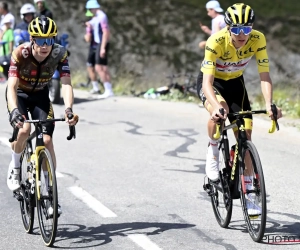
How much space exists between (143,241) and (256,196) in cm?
106

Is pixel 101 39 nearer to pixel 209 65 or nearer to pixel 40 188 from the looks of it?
pixel 209 65

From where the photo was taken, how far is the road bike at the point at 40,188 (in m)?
7.10

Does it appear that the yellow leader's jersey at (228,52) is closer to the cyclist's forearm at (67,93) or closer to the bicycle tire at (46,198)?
the cyclist's forearm at (67,93)

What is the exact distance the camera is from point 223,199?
788 centimetres

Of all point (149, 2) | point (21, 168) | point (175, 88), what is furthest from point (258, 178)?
point (149, 2)

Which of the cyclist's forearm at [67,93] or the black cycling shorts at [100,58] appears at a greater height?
the cyclist's forearm at [67,93]

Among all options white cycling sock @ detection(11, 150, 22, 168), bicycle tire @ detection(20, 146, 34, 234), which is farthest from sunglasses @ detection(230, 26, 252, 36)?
white cycling sock @ detection(11, 150, 22, 168)

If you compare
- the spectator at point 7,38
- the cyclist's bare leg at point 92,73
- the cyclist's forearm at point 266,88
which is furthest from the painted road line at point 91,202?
the spectator at point 7,38

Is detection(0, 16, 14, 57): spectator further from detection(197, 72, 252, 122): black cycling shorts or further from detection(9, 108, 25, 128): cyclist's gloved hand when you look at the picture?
detection(9, 108, 25, 128): cyclist's gloved hand

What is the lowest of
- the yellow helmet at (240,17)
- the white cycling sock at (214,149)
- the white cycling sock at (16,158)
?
the white cycling sock at (16,158)

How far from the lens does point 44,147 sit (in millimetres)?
7379

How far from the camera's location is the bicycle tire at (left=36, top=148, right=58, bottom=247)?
7.09m

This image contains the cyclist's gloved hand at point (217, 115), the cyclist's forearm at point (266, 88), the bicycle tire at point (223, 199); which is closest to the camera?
the cyclist's gloved hand at point (217, 115)

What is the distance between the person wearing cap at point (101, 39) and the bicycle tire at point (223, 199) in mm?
9654
